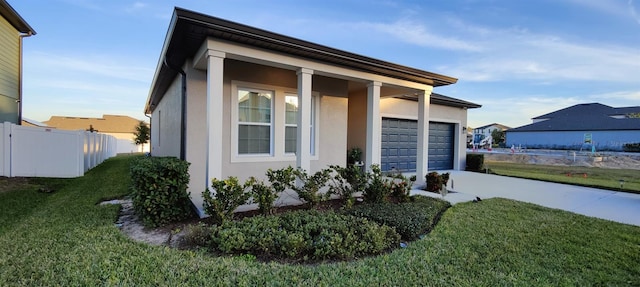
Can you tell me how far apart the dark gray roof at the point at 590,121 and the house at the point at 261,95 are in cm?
3715

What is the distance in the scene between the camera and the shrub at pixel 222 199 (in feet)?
14.0

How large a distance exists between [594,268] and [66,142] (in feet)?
44.8

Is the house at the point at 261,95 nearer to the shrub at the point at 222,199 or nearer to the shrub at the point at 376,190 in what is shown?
the shrub at the point at 222,199

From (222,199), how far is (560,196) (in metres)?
8.21

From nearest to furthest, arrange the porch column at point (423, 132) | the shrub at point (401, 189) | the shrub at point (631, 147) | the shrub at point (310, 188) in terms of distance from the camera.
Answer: the shrub at point (310, 188), the shrub at point (401, 189), the porch column at point (423, 132), the shrub at point (631, 147)

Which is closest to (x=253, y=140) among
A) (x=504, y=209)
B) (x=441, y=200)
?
(x=441, y=200)

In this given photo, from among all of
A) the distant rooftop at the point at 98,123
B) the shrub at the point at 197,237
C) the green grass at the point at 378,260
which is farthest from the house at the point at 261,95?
the distant rooftop at the point at 98,123

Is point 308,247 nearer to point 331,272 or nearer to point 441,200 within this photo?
point 331,272

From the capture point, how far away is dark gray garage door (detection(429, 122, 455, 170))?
12.3 metres

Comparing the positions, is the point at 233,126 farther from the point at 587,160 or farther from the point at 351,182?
the point at 587,160

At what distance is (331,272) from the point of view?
2.91 m

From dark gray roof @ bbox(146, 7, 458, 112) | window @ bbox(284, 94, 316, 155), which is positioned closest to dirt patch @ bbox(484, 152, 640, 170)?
dark gray roof @ bbox(146, 7, 458, 112)

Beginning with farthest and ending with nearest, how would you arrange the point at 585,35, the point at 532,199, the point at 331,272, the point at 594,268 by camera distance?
the point at 585,35, the point at 532,199, the point at 594,268, the point at 331,272

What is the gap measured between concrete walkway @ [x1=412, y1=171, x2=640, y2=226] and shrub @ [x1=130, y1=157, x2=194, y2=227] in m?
5.53
